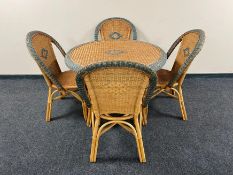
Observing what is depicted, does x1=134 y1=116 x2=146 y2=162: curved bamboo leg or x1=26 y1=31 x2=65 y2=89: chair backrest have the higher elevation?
x1=26 y1=31 x2=65 y2=89: chair backrest

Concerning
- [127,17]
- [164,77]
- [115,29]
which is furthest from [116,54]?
[127,17]

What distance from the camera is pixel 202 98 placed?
2443 millimetres

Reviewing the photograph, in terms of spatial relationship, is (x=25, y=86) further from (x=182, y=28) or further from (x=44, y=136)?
(x=182, y=28)

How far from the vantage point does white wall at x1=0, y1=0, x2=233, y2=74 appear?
2461 mm

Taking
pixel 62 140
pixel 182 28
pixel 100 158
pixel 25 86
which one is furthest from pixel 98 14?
pixel 100 158

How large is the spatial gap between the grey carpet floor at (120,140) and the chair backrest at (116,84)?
432 millimetres

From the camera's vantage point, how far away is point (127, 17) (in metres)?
2.52

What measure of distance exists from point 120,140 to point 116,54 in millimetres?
726

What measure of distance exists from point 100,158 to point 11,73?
198cm

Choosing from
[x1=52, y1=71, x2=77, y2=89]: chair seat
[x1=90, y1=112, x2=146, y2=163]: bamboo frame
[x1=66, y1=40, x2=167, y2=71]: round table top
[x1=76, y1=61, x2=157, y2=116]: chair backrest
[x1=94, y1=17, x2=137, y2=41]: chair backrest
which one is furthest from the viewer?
[x1=94, y1=17, x2=137, y2=41]: chair backrest

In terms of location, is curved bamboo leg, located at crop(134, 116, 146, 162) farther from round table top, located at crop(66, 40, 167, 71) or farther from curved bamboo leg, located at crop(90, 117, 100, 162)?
round table top, located at crop(66, 40, 167, 71)

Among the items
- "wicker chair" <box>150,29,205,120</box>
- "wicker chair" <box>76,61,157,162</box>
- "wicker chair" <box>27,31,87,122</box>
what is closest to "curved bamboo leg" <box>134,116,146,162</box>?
"wicker chair" <box>76,61,157,162</box>

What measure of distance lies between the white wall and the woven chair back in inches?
4.0

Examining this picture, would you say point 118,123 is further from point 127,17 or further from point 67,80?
point 127,17
